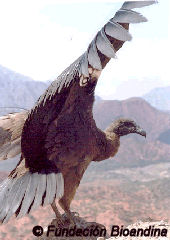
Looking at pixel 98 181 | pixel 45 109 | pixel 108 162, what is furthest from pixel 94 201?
pixel 108 162

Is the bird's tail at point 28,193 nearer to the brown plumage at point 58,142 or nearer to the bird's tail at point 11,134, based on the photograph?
the brown plumage at point 58,142

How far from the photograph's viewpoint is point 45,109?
12.0 ft

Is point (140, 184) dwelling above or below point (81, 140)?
below

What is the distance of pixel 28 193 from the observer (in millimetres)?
3750

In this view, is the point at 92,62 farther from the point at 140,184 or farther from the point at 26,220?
the point at 140,184

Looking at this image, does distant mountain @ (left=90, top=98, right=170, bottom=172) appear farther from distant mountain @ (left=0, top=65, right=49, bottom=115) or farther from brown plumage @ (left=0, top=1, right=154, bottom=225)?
brown plumage @ (left=0, top=1, right=154, bottom=225)

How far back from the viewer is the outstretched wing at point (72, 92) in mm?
3045

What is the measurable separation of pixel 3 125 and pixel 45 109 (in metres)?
1.33

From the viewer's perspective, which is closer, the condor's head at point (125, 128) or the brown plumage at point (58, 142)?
the brown plumage at point (58, 142)

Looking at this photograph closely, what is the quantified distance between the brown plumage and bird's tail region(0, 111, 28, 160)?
7 centimetres

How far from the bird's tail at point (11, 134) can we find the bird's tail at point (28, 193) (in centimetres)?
60

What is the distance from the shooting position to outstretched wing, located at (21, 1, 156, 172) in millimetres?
3045

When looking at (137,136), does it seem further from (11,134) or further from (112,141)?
(11,134)
